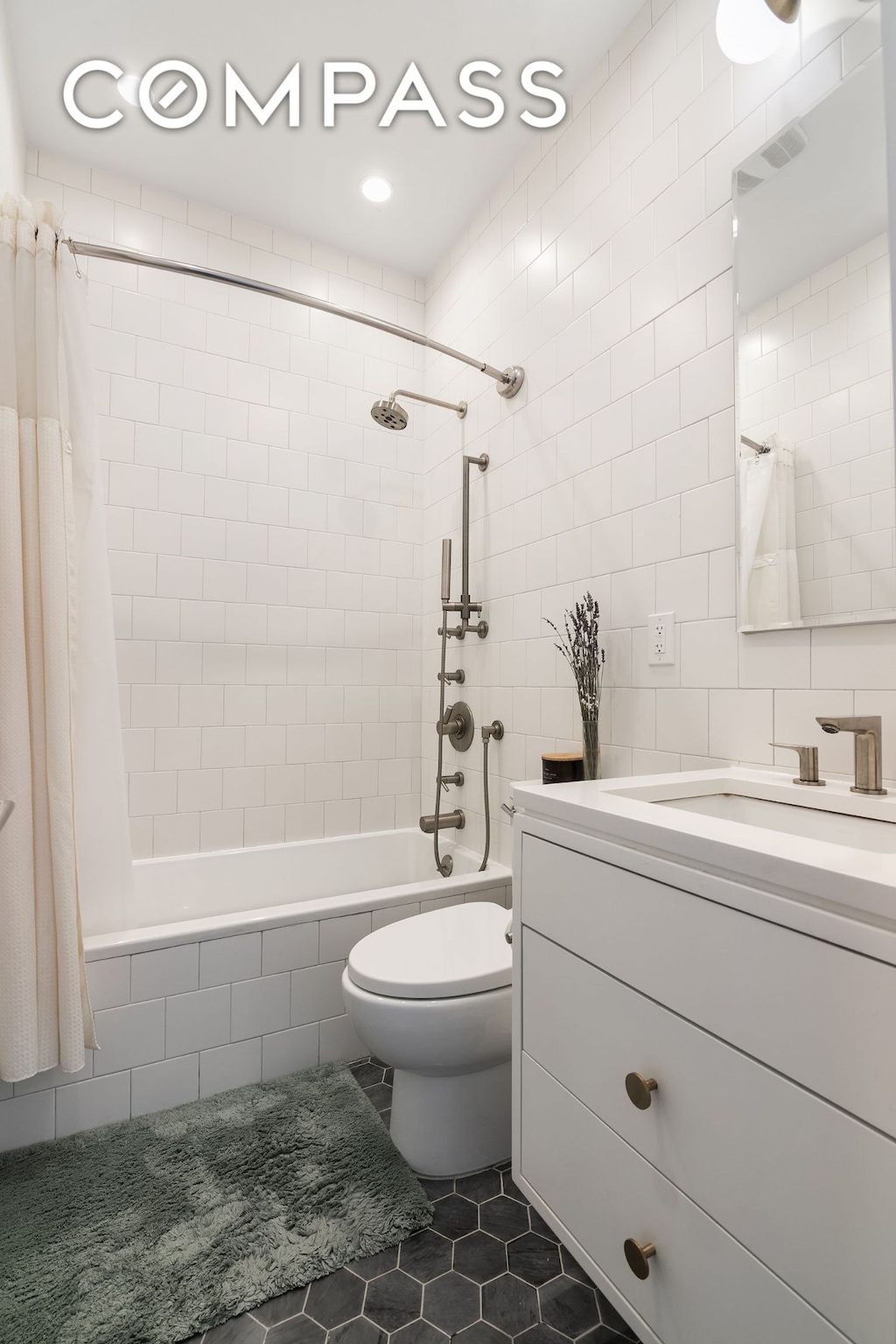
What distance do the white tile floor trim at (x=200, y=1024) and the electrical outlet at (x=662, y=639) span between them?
103 centimetres

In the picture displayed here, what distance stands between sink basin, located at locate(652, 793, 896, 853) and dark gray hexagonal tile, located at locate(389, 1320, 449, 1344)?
0.93m

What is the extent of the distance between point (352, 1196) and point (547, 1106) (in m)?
0.63

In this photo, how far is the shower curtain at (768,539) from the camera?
4.08 ft

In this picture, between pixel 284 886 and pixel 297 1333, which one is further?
pixel 284 886

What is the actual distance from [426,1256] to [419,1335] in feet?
0.49

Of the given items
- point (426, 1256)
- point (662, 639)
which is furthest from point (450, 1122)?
point (662, 639)

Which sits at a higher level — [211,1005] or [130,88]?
[130,88]

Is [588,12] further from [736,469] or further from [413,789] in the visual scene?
[413,789]

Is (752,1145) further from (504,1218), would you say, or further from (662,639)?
(662,639)

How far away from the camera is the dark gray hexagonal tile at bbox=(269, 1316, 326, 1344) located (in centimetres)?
105

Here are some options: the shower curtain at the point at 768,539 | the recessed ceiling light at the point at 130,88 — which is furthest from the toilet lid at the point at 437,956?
the recessed ceiling light at the point at 130,88

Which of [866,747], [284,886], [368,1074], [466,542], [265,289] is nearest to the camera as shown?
[866,747]

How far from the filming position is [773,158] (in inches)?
50.4

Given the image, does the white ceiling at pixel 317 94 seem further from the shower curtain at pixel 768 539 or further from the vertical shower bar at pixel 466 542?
the shower curtain at pixel 768 539
